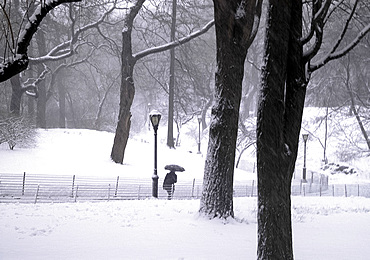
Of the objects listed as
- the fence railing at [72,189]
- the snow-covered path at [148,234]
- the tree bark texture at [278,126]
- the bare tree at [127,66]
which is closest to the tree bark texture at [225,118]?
the snow-covered path at [148,234]

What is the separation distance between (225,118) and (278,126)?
14.8ft

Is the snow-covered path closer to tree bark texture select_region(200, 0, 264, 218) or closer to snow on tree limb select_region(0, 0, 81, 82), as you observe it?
tree bark texture select_region(200, 0, 264, 218)

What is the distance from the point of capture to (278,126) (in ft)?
19.0

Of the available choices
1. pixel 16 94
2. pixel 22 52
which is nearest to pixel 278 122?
pixel 22 52

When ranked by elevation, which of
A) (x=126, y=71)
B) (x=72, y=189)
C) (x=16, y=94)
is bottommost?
(x=72, y=189)

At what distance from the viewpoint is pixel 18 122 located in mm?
21141

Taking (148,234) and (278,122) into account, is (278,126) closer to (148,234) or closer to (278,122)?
(278,122)

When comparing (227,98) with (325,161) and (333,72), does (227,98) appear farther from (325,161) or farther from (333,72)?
(325,161)

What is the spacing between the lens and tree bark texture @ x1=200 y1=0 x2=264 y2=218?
1009 cm

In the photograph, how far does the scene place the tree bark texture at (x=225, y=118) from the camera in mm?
10086

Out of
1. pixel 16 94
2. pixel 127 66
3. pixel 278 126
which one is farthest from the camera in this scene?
pixel 16 94

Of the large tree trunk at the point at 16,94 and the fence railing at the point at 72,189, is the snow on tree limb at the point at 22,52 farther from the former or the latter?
the large tree trunk at the point at 16,94

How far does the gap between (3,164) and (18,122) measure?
3.33 metres

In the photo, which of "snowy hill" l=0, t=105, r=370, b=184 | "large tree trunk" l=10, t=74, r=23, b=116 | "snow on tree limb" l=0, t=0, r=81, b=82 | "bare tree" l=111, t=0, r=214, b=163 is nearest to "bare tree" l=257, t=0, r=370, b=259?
"snow on tree limb" l=0, t=0, r=81, b=82
